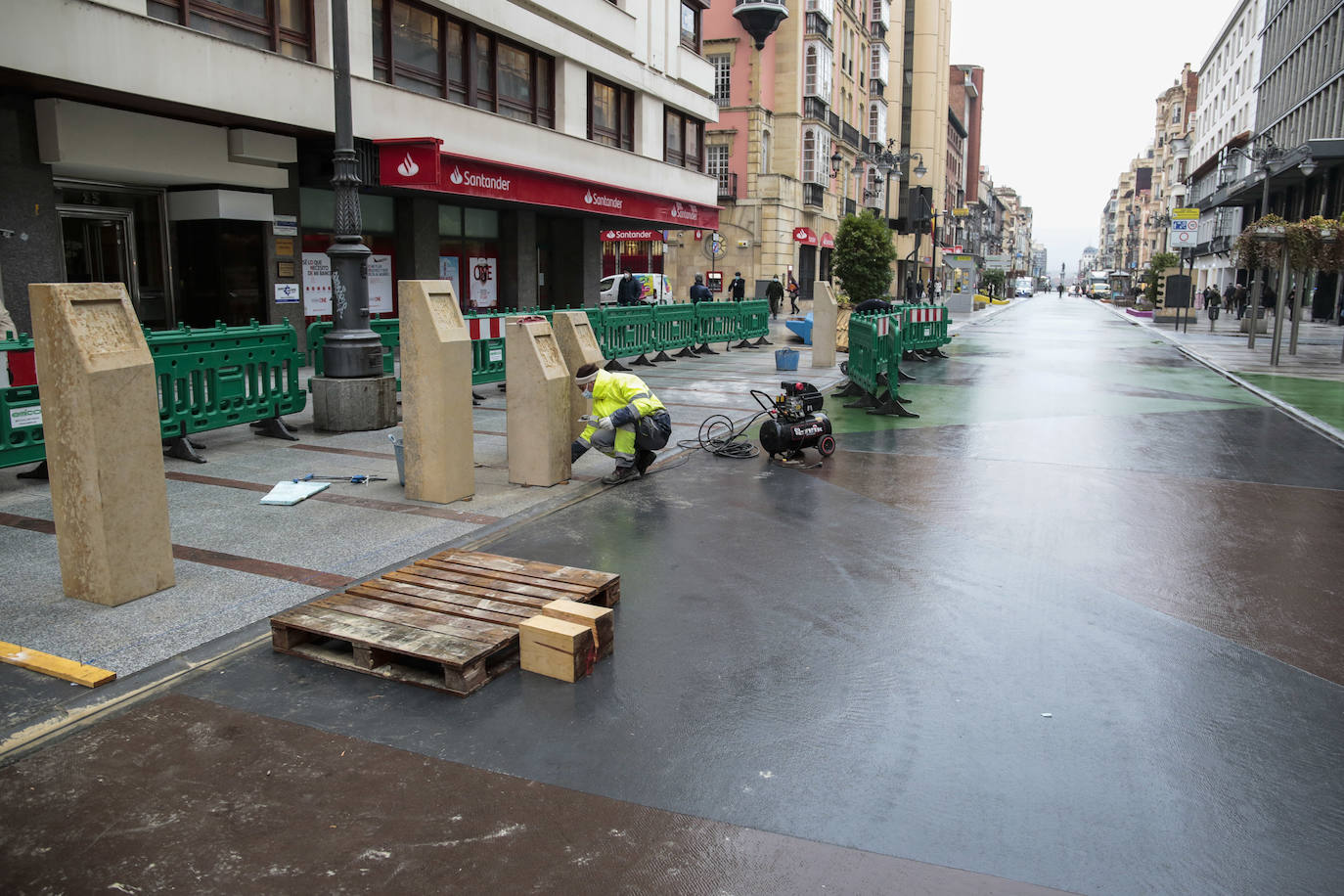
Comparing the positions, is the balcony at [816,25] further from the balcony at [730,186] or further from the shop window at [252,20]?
the shop window at [252,20]

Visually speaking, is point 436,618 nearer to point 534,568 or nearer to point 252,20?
point 534,568

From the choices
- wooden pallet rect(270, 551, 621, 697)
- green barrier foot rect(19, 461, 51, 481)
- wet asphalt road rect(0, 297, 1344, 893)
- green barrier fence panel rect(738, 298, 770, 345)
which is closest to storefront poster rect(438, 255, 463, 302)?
green barrier fence panel rect(738, 298, 770, 345)

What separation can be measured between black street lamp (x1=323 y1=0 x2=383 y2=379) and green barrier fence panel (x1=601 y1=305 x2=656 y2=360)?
7.76 metres

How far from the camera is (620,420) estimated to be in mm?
9266

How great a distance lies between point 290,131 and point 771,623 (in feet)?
48.3

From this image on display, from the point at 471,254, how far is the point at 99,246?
10164mm

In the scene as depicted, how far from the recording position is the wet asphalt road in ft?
11.2

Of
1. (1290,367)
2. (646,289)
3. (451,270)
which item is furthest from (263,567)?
(646,289)

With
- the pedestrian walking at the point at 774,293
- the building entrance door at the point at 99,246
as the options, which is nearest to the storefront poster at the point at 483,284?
the building entrance door at the point at 99,246

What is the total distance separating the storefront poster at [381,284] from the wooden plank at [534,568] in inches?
630

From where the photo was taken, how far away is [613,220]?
30.0 m

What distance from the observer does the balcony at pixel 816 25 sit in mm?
45219

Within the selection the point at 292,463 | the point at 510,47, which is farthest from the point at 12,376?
the point at 510,47

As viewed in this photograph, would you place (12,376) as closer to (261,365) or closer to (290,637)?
(261,365)
